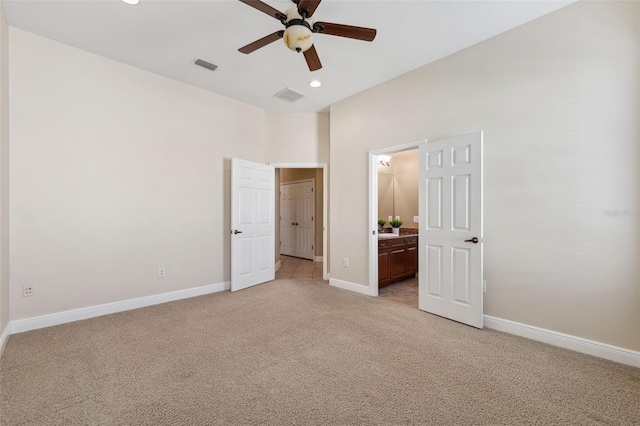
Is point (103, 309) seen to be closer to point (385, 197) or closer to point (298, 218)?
point (298, 218)

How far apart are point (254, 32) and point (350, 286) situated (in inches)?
142

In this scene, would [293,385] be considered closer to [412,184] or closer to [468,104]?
[468,104]

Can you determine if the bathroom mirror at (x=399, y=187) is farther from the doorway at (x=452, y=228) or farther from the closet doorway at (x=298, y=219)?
the doorway at (x=452, y=228)

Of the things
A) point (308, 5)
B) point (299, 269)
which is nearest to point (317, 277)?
point (299, 269)

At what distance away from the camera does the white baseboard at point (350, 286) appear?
4.17 meters

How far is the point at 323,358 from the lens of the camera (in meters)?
2.30

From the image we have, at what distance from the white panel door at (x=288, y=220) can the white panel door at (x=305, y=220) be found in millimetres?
164

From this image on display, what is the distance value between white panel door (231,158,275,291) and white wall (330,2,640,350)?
9.41ft

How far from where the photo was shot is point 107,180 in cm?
336

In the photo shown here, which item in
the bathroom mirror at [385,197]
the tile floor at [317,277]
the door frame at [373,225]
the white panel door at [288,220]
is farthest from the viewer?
the white panel door at [288,220]

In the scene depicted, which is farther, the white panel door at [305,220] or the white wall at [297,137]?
the white panel door at [305,220]

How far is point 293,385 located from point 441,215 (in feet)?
7.87

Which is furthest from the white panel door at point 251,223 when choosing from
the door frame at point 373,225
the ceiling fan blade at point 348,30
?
the ceiling fan blade at point 348,30

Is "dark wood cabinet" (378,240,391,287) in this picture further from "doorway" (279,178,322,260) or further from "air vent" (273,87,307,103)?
"doorway" (279,178,322,260)
